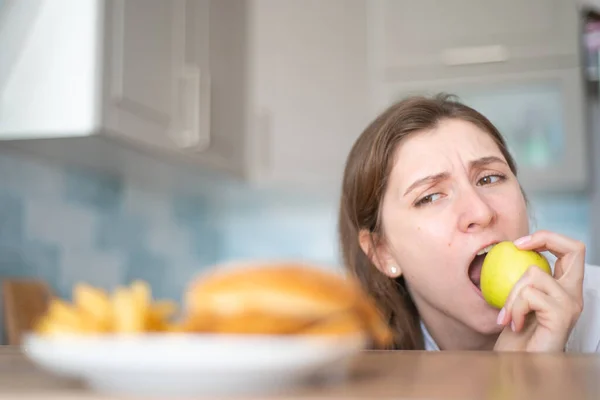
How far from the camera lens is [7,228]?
1700 mm

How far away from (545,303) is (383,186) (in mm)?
429

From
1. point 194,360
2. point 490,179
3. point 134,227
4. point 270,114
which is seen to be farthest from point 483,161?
point 134,227

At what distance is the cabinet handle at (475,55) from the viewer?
223 centimetres

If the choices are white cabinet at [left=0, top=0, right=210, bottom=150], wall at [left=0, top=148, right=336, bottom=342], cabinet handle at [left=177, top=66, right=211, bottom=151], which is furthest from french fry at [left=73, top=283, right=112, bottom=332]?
cabinet handle at [left=177, top=66, right=211, bottom=151]

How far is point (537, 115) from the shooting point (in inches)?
89.7

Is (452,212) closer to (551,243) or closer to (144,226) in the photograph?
(551,243)

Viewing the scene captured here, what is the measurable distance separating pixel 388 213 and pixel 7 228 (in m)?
0.96

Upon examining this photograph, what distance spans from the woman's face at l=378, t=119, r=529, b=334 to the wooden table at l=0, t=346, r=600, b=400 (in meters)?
0.65

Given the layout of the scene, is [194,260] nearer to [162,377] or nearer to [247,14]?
[247,14]

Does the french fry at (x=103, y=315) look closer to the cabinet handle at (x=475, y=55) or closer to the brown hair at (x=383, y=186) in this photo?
the brown hair at (x=383, y=186)

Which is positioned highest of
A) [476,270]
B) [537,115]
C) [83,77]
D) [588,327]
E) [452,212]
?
[83,77]

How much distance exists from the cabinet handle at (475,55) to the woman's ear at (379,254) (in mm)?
1077

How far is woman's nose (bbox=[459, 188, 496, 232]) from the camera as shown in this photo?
44.2 inches

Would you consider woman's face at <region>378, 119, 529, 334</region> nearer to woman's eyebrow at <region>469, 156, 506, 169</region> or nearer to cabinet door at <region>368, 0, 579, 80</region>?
woman's eyebrow at <region>469, 156, 506, 169</region>
